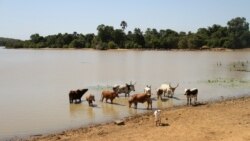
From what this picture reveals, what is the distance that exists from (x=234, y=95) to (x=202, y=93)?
2.15 metres

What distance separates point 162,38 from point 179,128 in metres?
117

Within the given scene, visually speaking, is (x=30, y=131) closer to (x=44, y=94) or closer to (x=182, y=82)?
(x=44, y=94)

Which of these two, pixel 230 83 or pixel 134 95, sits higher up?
pixel 134 95

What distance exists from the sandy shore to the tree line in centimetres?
10347

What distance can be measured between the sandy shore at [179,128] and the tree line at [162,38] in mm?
103470

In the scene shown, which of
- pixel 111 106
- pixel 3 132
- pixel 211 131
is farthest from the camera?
pixel 111 106

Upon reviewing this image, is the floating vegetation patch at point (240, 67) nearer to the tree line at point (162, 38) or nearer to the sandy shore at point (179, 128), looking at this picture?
the sandy shore at point (179, 128)

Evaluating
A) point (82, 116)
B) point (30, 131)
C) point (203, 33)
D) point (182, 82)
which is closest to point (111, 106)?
point (82, 116)

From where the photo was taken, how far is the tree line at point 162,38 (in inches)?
4747

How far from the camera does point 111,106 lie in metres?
22.1

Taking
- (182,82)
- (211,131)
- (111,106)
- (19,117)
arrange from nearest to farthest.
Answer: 1. (211,131)
2. (19,117)
3. (111,106)
4. (182,82)

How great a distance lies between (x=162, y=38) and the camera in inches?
5167

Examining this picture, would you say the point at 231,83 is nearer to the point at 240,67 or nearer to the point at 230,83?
the point at 230,83

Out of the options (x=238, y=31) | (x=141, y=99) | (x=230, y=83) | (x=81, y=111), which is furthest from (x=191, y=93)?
(x=238, y=31)
